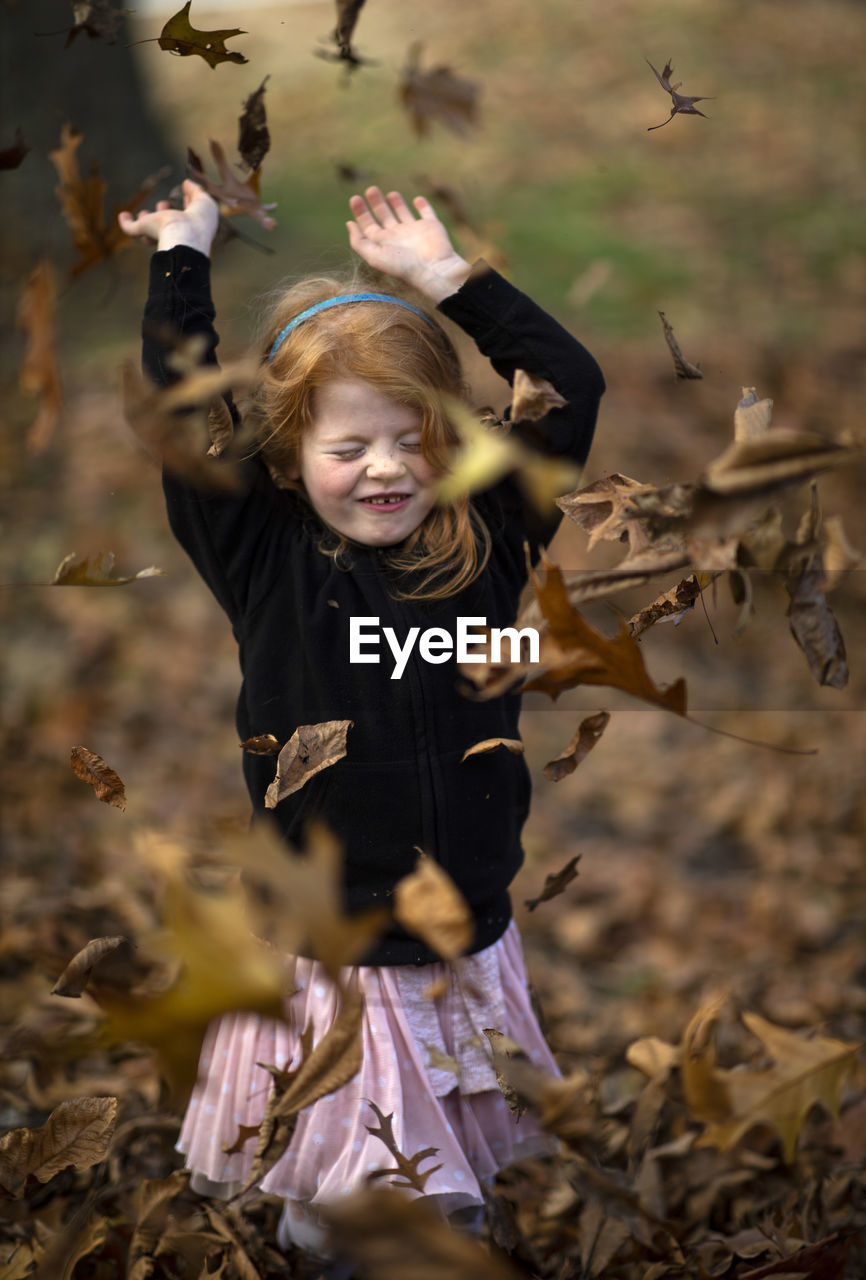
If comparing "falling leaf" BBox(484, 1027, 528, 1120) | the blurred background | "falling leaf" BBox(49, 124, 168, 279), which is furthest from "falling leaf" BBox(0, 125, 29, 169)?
"falling leaf" BBox(484, 1027, 528, 1120)

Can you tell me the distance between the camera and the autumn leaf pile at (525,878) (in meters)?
1.23

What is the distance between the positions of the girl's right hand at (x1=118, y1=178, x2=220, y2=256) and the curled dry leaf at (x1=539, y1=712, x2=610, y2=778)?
3.27ft

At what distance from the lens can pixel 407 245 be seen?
1763 millimetres

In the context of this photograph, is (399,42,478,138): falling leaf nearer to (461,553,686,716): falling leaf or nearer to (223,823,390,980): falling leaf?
(461,553,686,716): falling leaf

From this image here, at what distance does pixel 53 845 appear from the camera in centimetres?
329

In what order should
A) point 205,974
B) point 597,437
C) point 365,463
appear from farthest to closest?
point 597,437, point 365,463, point 205,974

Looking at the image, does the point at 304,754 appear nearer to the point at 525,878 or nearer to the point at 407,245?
the point at 407,245

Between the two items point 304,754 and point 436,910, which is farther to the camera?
point 304,754

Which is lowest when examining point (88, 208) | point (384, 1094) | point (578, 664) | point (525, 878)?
point (525, 878)

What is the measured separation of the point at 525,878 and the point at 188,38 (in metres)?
2.54

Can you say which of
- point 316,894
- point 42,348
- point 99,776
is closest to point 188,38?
point 42,348

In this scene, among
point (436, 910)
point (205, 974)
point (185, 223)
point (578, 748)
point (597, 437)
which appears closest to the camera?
point (205, 974)

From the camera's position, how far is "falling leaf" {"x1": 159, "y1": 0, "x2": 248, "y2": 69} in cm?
158

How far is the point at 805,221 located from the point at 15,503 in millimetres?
5910
